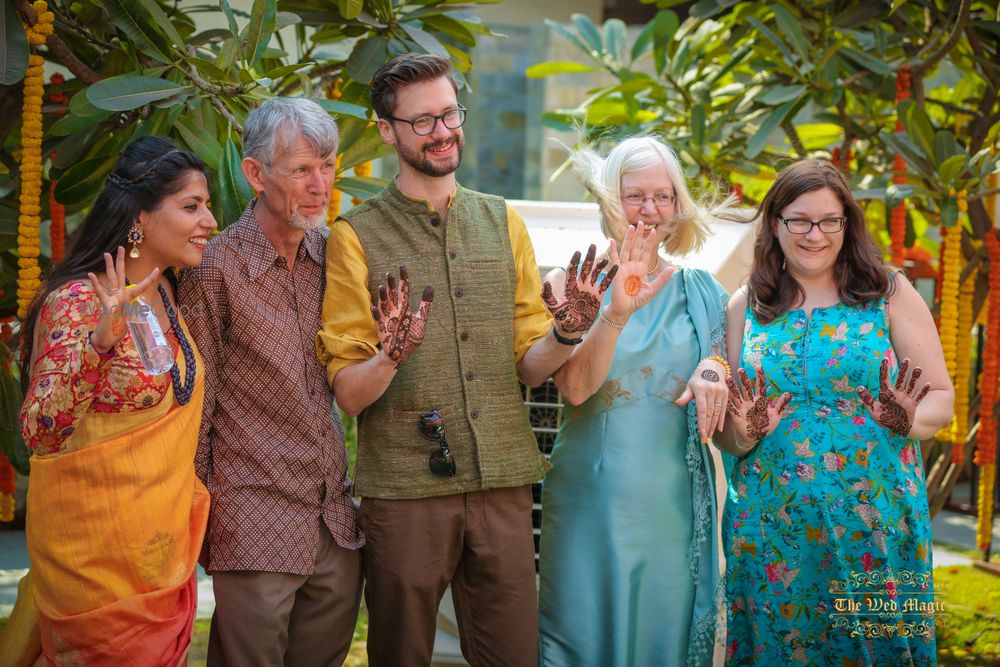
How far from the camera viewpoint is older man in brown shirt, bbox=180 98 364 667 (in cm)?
252

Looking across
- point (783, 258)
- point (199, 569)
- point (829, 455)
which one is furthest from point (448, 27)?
point (199, 569)

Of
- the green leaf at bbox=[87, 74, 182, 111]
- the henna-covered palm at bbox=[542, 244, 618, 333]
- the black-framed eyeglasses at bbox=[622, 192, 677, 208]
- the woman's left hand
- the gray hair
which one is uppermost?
the green leaf at bbox=[87, 74, 182, 111]

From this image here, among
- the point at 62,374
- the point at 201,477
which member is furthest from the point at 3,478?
the point at 62,374

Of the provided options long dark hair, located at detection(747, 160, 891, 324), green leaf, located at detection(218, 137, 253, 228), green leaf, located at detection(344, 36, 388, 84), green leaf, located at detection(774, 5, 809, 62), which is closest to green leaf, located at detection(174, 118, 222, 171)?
green leaf, located at detection(218, 137, 253, 228)

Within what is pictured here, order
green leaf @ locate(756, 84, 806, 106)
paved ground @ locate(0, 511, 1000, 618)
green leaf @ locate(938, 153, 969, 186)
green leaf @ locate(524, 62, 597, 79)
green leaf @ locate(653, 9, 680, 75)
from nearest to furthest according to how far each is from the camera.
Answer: green leaf @ locate(938, 153, 969, 186), green leaf @ locate(756, 84, 806, 106), green leaf @ locate(653, 9, 680, 75), paved ground @ locate(0, 511, 1000, 618), green leaf @ locate(524, 62, 597, 79)

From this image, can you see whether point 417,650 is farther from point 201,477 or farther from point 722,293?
point 722,293

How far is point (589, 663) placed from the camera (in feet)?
9.61

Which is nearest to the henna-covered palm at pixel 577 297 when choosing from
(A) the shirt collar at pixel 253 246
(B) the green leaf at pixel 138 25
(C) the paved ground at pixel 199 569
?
(A) the shirt collar at pixel 253 246

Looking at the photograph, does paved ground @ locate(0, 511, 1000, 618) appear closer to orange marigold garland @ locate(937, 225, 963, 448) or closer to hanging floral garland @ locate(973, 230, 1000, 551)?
hanging floral garland @ locate(973, 230, 1000, 551)

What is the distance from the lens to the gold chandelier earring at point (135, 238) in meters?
2.41

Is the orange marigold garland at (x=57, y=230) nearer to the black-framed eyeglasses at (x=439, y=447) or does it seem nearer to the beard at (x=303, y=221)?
the beard at (x=303, y=221)

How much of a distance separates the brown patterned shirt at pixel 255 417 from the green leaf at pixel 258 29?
51 centimetres

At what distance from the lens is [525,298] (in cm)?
280

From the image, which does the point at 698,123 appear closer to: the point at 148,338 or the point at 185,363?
the point at 185,363
